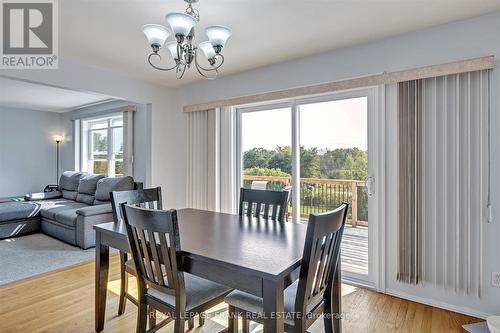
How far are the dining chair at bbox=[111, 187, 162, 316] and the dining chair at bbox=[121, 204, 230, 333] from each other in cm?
45

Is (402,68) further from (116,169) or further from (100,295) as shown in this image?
(116,169)

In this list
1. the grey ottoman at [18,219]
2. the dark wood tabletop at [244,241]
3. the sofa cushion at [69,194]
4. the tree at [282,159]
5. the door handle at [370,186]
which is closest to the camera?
the dark wood tabletop at [244,241]

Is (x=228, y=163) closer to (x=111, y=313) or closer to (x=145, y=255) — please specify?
(x=111, y=313)

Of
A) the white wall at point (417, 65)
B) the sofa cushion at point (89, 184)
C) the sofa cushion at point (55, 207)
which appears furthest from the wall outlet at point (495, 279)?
the sofa cushion at point (89, 184)

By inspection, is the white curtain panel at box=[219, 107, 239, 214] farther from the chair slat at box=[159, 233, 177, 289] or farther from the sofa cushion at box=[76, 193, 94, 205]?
the sofa cushion at box=[76, 193, 94, 205]

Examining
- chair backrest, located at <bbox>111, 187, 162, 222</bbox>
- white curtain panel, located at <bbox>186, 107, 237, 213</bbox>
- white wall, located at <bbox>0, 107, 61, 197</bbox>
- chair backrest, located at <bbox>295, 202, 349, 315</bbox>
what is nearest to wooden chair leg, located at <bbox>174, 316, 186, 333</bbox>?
chair backrest, located at <bbox>295, 202, 349, 315</bbox>

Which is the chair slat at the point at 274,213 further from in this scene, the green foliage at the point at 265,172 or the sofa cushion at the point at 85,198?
the sofa cushion at the point at 85,198

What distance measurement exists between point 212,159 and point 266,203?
5.53ft

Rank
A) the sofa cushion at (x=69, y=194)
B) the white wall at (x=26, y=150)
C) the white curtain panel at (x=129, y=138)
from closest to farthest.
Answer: the white curtain panel at (x=129, y=138) → the sofa cushion at (x=69, y=194) → the white wall at (x=26, y=150)

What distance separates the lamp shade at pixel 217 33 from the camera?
181 cm

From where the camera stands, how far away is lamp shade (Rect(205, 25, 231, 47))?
1.81 meters

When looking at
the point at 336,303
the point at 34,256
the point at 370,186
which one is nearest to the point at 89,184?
the point at 34,256

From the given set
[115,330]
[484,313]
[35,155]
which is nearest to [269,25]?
[115,330]

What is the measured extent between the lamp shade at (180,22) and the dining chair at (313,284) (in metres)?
1.34
